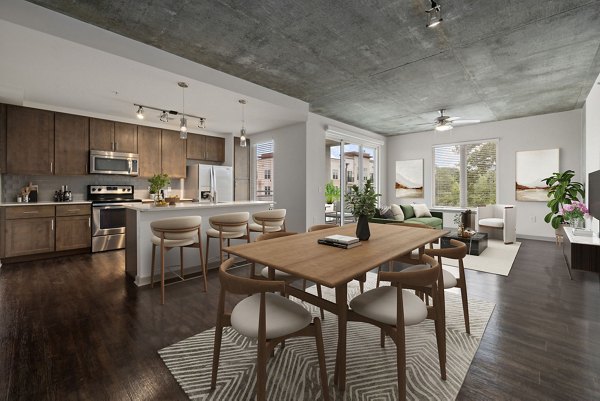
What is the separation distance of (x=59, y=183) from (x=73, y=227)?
3.32ft

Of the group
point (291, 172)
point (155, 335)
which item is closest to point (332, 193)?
point (291, 172)

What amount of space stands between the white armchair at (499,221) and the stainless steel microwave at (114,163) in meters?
Answer: 7.54

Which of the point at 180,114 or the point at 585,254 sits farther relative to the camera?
the point at 180,114

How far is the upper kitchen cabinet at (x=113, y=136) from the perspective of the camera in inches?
203

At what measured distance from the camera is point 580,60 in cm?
354

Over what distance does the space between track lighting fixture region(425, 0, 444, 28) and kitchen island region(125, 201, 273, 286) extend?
10.7 feet

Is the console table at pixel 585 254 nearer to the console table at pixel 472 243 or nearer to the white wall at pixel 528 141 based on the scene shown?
the console table at pixel 472 243

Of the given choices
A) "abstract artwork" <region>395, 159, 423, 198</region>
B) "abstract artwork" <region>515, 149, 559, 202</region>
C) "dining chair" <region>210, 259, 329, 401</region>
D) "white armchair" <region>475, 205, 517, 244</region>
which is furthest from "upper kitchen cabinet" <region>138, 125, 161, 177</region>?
"abstract artwork" <region>515, 149, 559, 202</region>

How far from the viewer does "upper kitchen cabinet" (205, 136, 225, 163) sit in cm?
679

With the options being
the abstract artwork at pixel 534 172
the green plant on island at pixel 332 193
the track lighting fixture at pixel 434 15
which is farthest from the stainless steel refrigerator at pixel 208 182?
the abstract artwork at pixel 534 172

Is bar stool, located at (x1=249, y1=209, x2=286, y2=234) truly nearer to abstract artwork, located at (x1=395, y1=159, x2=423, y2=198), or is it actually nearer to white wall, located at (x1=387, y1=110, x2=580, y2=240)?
abstract artwork, located at (x1=395, y1=159, x2=423, y2=198)

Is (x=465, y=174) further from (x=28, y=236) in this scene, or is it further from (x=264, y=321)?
(x=28, y=236)

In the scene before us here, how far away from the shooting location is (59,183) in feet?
16.8

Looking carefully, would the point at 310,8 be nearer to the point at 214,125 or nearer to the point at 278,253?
the point at 278,253
